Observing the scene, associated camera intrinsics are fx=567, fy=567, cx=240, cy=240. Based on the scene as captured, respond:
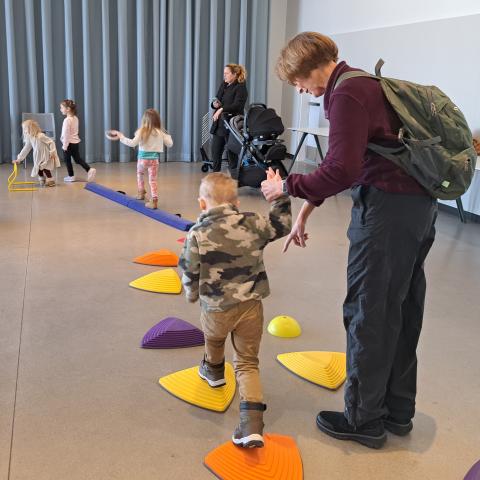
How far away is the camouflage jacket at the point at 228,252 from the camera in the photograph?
2.02 m

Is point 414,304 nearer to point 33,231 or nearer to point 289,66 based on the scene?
point 289,66

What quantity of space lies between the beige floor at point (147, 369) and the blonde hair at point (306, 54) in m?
1.34

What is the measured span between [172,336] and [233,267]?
914 mm

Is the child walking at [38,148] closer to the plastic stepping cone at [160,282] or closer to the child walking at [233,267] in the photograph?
the plastic stepping cone at [160,282]

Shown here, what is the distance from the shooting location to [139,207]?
5535 millimetres

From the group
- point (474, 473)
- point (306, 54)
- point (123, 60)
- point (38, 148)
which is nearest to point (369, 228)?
point (306, 54)

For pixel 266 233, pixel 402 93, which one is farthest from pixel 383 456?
pixel 402 93

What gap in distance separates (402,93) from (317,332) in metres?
1.59

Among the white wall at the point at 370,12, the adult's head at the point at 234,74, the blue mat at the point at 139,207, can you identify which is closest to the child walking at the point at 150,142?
Result: the blue mat at the point at 139,207

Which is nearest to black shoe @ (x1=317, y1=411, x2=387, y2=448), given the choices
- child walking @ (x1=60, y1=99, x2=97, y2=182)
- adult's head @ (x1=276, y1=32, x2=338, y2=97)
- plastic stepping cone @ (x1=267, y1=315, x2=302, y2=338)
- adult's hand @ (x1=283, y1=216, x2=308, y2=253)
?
adult's hand @ (x1=283, y1=216, x2=308, y2=253)

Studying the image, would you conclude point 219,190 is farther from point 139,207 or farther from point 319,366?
point 139,207

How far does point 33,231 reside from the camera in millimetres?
4746

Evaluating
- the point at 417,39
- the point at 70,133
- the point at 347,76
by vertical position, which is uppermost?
the point at 417,39

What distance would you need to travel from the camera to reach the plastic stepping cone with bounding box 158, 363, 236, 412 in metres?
2.32
